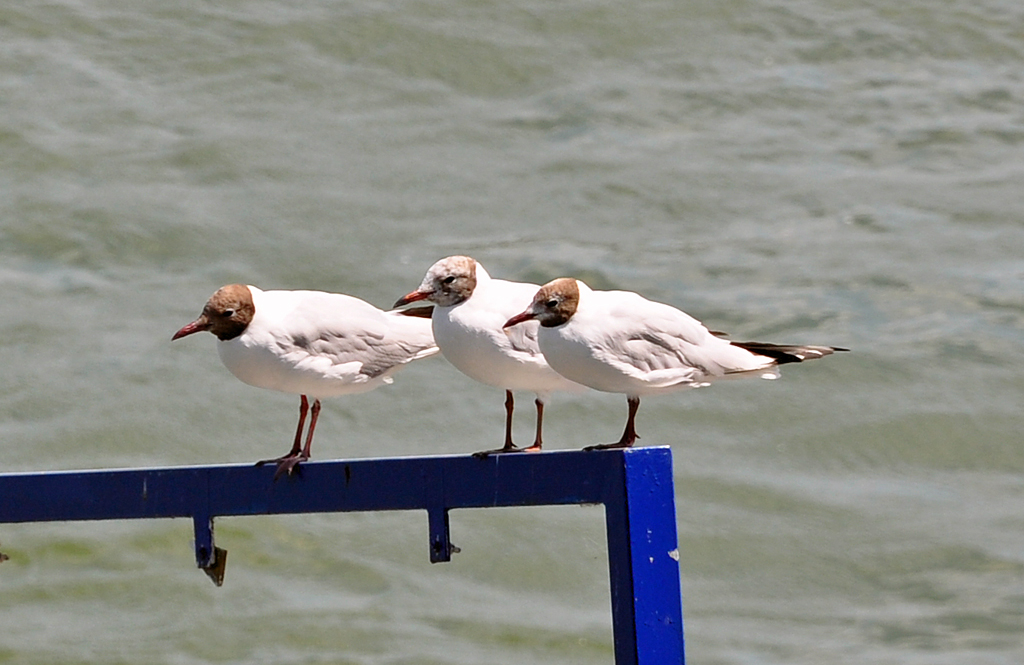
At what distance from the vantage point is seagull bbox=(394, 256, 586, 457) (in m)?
3.85

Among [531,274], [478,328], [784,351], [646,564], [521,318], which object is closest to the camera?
[646,564]

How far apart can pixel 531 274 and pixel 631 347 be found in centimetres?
892

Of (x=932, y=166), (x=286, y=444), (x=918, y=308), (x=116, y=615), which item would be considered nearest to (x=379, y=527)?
(x=286, y=444)

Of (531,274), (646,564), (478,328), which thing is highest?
(478,328)

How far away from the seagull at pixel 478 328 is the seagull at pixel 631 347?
81 millimetres

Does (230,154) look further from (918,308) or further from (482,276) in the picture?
(482,276)

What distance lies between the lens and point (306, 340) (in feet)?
13.4

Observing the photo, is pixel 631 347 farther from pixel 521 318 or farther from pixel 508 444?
pixel 508 444

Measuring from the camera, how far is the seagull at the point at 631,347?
3754 millimetres

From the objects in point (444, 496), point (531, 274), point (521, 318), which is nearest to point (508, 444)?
point (444, 496)

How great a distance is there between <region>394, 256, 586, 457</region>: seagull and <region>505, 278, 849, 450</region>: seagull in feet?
0.26

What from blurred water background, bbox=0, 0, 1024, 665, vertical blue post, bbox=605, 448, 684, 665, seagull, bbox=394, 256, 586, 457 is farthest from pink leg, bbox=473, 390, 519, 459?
blurred water background, bbox=0, 0, 1024, 665

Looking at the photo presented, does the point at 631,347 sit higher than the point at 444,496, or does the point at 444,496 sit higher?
the point at 631,347

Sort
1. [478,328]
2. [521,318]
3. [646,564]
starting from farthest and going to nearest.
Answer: [478,328], [521,318], [646,564]
